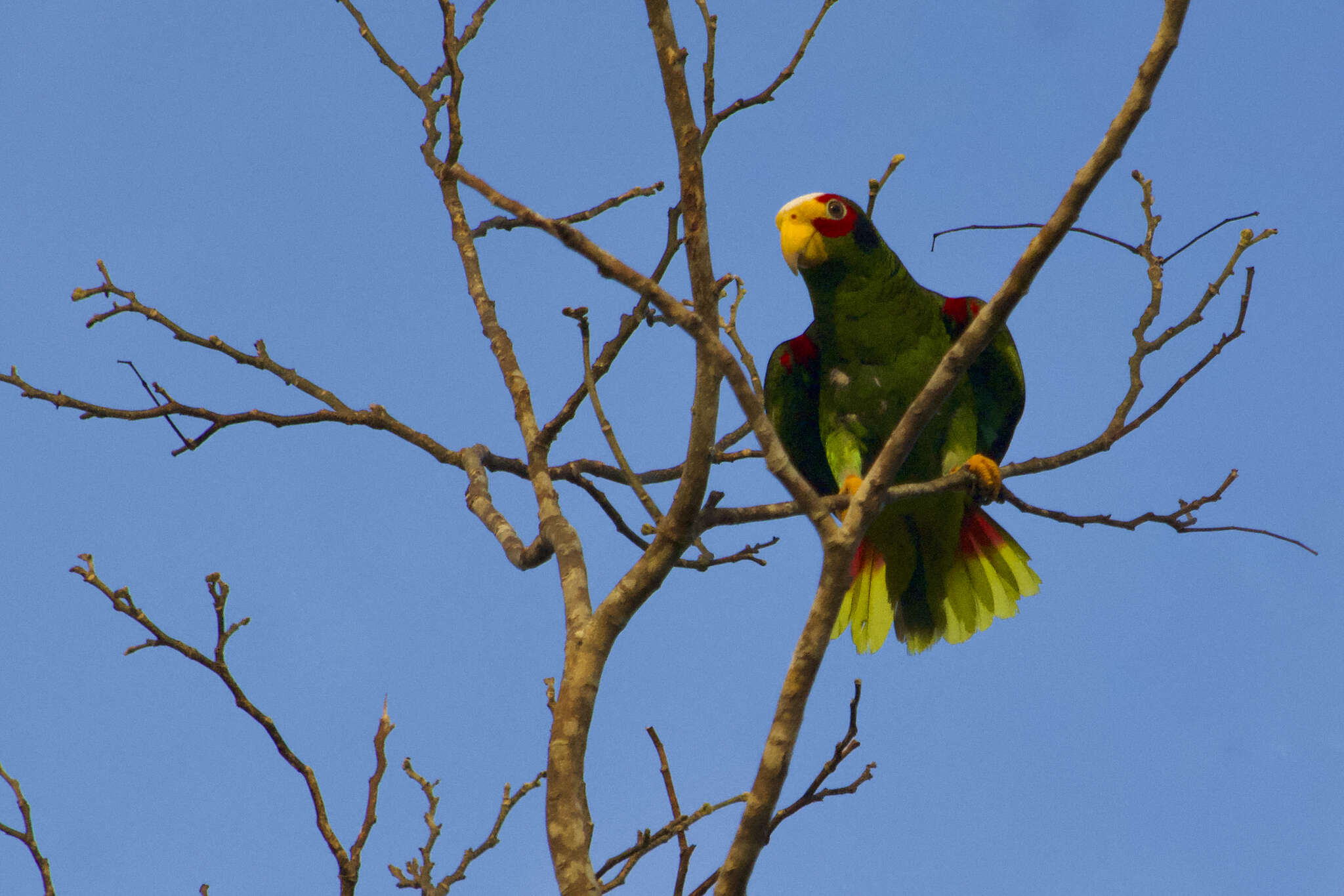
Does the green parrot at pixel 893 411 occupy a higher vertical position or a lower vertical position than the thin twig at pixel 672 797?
higher

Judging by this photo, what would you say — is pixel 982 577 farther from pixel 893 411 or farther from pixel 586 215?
pixel 586 215

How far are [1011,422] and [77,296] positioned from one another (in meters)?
3.77

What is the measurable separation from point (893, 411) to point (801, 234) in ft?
2.75

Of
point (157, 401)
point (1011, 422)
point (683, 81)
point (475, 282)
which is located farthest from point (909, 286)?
point (157, 401)

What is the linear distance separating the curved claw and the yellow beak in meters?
1.13

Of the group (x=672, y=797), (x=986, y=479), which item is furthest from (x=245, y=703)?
(x=986, y=479)

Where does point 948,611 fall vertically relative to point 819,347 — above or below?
below

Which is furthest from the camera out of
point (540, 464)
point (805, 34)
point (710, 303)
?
point (805, 34)

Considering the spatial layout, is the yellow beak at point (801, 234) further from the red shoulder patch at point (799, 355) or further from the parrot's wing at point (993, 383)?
the parrot's wing at point (993, 383)

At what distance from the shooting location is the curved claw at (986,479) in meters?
3.87

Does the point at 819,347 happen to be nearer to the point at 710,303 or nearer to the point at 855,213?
the point at 855,213

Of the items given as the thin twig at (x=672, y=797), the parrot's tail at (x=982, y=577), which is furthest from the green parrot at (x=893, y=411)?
the thin twig at (x=672, y=797)

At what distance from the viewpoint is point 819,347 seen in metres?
4.72

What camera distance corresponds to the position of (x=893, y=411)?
175 inches
